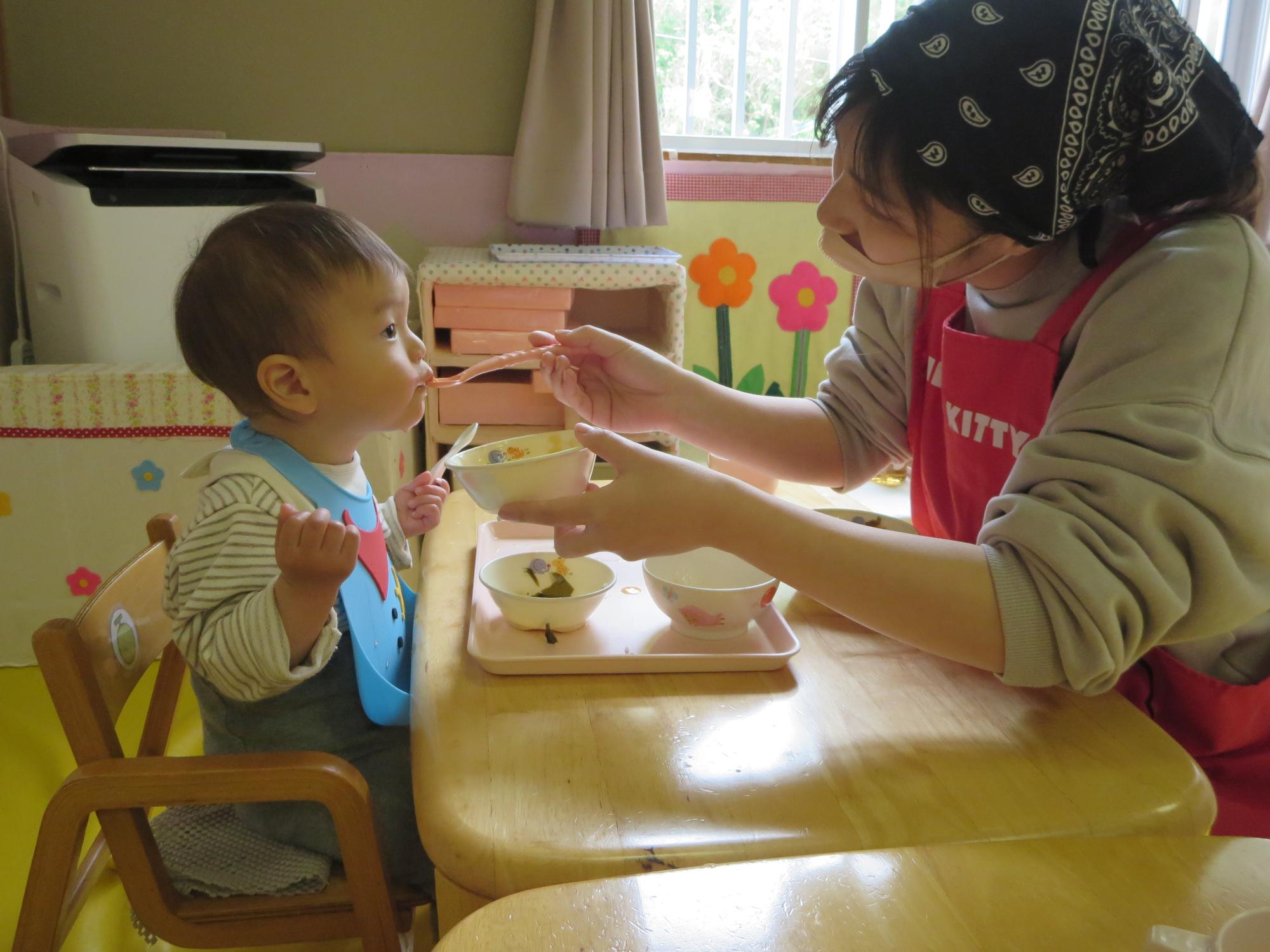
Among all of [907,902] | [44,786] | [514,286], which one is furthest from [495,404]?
[907,902]

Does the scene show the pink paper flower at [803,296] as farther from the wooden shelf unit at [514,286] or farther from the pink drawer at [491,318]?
the pink drawer at [491,318]

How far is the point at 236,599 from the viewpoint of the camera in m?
0.90

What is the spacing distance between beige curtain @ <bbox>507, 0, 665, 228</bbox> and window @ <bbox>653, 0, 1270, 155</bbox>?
294 mm

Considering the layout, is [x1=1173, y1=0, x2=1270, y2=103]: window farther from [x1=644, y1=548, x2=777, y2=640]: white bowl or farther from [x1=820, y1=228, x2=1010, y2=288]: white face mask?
[x1=644, y1=548, x2=777, y2=640]: white bowl

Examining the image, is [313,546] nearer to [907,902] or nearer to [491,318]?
[907,902]

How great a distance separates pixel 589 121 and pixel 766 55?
0.76 meters

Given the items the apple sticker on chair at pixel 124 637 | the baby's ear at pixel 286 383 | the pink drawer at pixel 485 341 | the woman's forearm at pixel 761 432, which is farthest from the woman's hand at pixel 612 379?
the pink drawer at pixel 485 341

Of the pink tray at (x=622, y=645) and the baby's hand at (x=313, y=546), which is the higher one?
the baby's hand at (x=313, y=546)

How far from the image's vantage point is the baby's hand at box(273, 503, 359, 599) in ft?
2.62

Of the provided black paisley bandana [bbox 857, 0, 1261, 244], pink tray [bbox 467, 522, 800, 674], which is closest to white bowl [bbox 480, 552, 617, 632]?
pink tray [bbox 467, 522, 800, 674]

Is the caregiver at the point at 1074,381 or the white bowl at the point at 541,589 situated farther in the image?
the white bowl at the point at 541,589

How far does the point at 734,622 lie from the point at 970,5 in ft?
1.86

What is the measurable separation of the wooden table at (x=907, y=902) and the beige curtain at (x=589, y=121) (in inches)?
86.3

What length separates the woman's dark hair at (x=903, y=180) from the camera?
2.75ft
